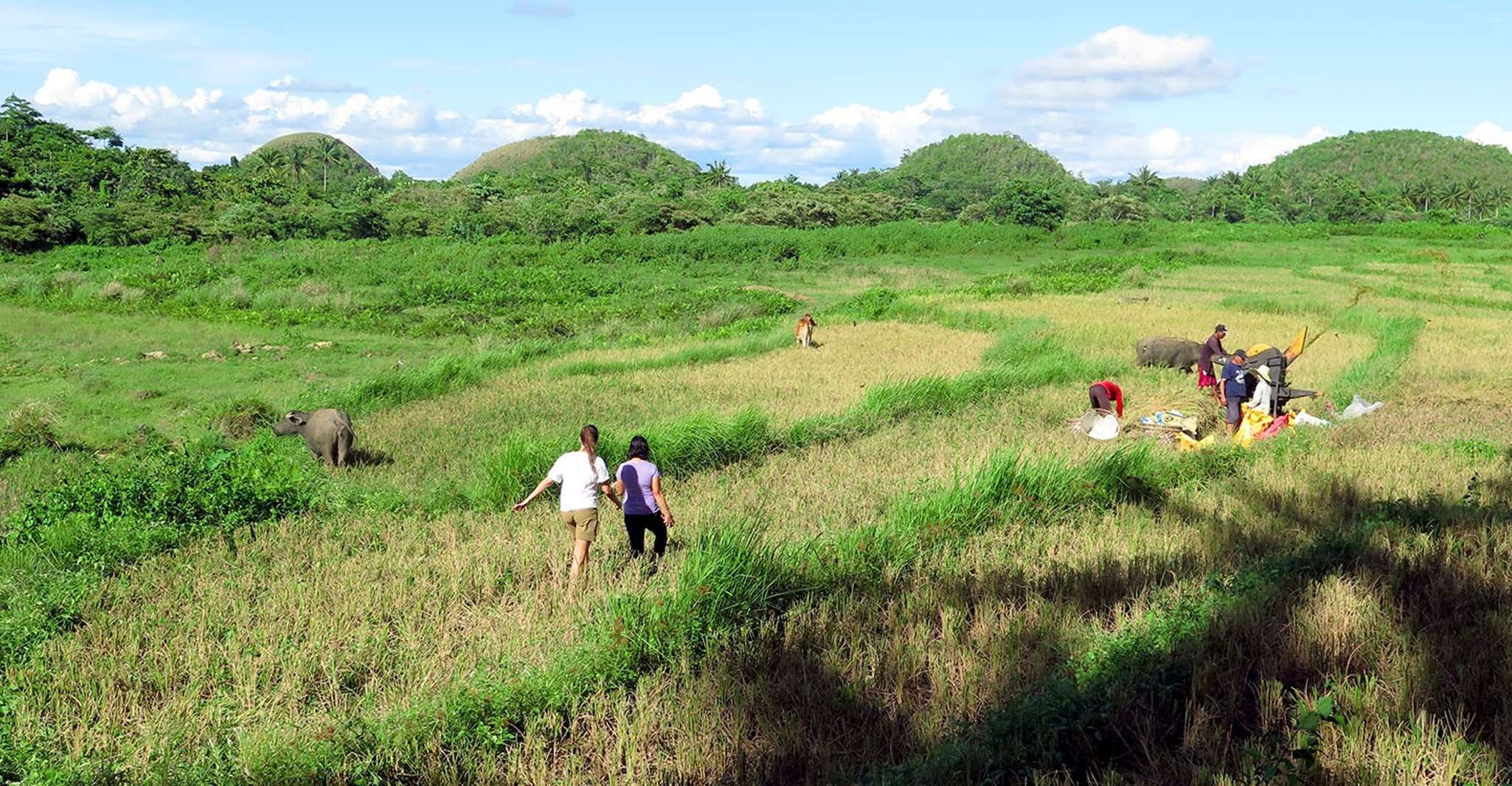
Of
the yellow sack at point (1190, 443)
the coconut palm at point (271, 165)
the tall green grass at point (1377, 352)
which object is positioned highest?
the coconut palm at point (271, 165)

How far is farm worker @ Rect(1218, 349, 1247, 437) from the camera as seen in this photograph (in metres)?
11.7

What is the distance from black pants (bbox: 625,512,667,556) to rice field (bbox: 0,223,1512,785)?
8.5 inches

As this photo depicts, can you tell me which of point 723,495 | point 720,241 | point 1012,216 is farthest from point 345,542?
point 1012,216

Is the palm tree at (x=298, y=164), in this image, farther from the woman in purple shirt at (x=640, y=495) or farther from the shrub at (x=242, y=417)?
the woman in purple shirt at (x=640, y=495)

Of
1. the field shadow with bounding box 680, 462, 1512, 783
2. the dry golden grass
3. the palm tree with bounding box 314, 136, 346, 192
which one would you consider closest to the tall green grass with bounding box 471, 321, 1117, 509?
the dry golden grass

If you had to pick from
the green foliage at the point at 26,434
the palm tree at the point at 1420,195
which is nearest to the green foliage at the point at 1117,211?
the palm tree at the point at 1420,195

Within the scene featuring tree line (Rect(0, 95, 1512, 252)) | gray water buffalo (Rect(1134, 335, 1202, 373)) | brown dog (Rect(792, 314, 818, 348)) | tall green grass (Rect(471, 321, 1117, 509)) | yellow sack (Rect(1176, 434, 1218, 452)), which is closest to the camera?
tall green grass (Rect(471, 321, 1117, 509))

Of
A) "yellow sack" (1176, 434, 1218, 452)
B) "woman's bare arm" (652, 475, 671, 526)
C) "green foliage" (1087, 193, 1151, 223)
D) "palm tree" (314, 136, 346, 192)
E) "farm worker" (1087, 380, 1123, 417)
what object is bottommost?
"yellow sack" (1176, 434, 1218, 452)

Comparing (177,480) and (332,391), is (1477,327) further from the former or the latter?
(177,480)

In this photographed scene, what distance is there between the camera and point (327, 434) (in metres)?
10.9

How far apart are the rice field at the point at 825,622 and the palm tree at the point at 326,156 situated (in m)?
77.6

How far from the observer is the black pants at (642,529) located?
23.0 ft

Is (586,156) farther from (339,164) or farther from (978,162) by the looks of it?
(978,162)

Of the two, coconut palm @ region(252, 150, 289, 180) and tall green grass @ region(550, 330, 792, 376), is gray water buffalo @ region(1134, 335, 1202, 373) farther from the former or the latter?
coconut palm @ region(252, 150, 289, 180)
